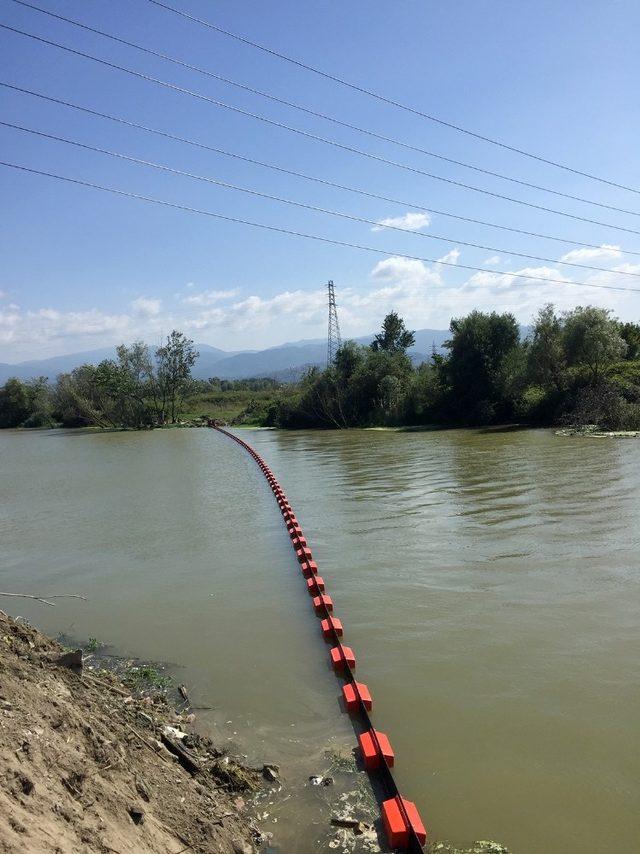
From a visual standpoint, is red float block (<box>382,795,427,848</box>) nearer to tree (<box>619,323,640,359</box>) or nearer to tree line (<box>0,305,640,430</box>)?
tree line (<box>0,305,640,430</box>)

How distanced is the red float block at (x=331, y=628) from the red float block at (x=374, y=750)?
1.77 m

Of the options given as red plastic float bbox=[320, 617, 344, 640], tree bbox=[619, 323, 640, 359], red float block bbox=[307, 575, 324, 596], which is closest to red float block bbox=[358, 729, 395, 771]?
red plastic float bbox=[320, 617, 344, 640]

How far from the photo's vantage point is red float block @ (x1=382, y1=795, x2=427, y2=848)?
3112mm

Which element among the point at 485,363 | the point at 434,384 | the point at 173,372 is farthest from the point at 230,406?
the point at 485,363

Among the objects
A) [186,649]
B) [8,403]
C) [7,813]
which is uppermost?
[8,403]

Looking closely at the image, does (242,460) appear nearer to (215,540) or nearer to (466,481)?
(466,481)

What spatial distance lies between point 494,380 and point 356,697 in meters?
26.9

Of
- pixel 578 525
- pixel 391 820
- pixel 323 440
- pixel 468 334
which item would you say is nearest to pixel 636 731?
pixel 391 820

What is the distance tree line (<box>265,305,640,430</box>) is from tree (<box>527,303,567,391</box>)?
47 mm

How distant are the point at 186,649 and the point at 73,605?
86.8 inches

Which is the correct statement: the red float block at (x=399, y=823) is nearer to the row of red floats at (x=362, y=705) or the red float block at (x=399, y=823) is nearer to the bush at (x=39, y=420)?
the row of red floats at (x=362, y=705)

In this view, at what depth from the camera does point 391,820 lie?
3207 millimetres

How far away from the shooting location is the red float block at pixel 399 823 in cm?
311

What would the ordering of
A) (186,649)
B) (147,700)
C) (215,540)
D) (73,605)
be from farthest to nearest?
(215,540)
(73,605)
(186,649)
(147,700)
